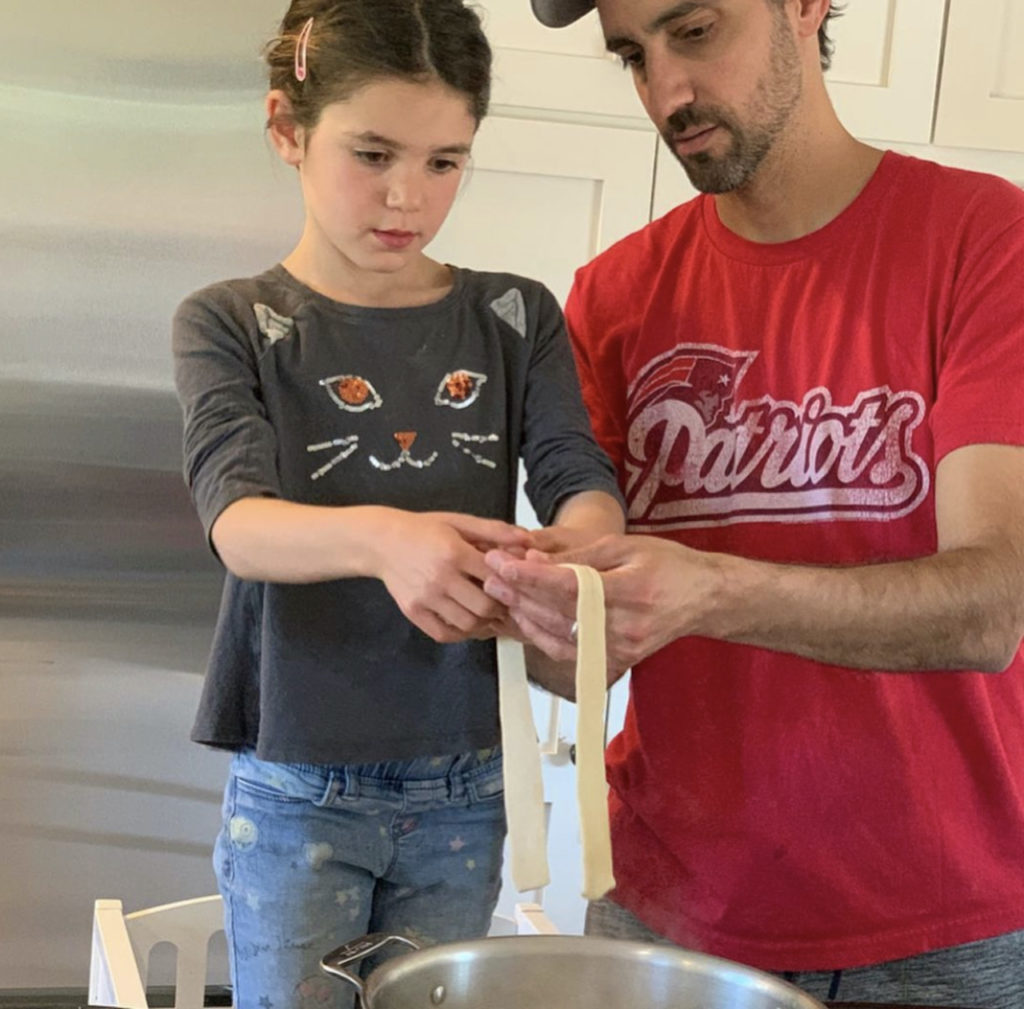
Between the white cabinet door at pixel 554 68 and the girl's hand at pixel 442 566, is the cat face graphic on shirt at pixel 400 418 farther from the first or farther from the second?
the white cabinet door at pixel 554 68

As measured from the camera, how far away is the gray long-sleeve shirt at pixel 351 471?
1.16 metres

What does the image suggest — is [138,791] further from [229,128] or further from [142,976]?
[229,128]

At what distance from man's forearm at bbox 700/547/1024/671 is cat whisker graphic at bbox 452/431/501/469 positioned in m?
0.22

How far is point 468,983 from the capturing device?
89cm

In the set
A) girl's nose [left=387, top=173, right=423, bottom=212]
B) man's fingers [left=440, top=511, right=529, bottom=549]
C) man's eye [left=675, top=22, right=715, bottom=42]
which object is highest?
man's eye [left=675, top=22, right=715, bottom=42]

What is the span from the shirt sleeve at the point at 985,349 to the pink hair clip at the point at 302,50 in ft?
1.83

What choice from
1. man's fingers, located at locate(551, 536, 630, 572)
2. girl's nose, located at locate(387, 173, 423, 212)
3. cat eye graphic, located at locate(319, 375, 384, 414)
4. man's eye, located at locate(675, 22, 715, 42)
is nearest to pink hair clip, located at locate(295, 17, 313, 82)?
girl's nose, located at locate(387, 173, 423, 212)

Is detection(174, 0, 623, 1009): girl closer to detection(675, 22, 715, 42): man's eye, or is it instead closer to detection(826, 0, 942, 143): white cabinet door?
detection(675, 22, 715, 42): man's eye

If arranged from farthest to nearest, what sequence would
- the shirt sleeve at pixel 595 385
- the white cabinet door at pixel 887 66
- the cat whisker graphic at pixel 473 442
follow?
1. the white cabinet door at pixel 887 66
2. the shirt sleeve at pixel 595 385
3. the cat whisker graphic at pixel 473 442

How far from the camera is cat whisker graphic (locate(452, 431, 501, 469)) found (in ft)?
3.92

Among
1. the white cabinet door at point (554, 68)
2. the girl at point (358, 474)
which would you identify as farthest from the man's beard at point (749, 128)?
the white cabinet door at point (554, 68)

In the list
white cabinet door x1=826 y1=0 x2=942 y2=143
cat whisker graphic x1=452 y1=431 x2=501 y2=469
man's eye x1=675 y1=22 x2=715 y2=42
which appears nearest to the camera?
cat whisker graphic x1=452 y1=431 x2=501 y2=469

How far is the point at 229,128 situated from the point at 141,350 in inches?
12.6

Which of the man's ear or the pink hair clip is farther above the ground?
the man's ear
